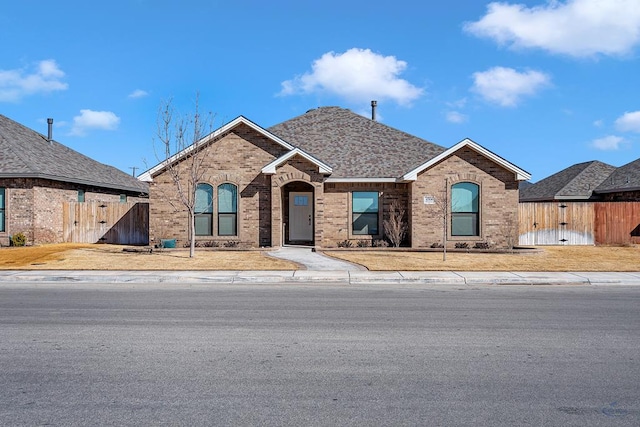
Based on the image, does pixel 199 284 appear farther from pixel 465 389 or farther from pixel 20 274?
pixel 465 389

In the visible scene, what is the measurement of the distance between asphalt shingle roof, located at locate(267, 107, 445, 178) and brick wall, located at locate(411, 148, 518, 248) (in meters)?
1.72

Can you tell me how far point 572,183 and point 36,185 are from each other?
1281 inches

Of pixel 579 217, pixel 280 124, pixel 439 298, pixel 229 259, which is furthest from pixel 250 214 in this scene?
pixel 579 217

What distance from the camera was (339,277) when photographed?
14312 mm

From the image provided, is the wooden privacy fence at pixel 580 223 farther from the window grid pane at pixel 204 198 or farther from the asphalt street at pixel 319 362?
the window grid pane at pixel 204 198

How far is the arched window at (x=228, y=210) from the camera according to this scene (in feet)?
74.3

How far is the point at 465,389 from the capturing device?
5105 millimetres

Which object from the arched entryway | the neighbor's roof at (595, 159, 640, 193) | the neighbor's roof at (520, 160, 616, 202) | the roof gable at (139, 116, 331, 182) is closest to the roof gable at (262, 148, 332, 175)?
the roof gable at (139, 116, 331, 182)

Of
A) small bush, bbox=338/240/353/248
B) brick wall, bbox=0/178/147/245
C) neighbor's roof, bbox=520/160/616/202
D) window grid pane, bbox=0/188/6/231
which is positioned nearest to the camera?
small bush, bbox=338/240/353/248

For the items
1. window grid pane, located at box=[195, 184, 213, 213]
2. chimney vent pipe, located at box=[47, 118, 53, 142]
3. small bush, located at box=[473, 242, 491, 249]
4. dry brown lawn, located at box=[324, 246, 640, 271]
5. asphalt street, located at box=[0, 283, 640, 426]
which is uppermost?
chimney vent pipe, located at box=[47, 118, 53, 142]

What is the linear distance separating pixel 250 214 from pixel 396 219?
6.71 m

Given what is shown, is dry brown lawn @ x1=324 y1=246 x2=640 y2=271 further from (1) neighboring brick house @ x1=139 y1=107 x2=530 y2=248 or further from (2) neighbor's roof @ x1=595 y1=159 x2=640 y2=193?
(2) neighbor's roof @ x1=595 y1=159 x2=640 y2=193

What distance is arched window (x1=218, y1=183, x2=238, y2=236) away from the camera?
22641 millimetres

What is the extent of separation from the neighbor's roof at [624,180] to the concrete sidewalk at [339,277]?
16.2 metres
